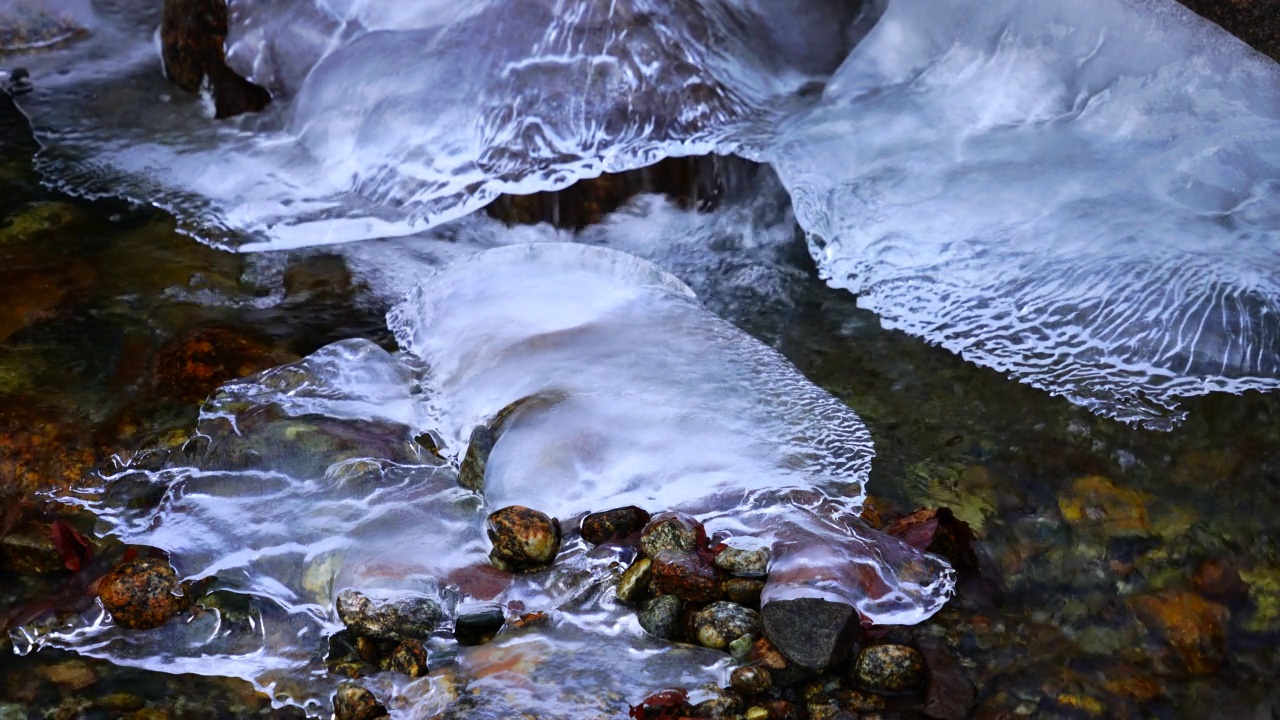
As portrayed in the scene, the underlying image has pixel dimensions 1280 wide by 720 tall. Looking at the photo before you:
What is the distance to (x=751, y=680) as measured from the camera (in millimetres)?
2168

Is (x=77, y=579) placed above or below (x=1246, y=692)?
below

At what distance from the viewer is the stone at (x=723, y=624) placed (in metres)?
2.30

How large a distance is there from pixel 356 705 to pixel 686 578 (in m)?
0.73

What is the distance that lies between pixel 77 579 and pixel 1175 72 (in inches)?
137

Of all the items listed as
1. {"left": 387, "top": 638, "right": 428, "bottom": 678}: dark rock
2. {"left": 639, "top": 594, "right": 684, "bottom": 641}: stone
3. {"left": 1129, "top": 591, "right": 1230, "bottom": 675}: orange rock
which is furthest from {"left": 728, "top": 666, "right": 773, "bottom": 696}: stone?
{"left": 1129, "top": 591, "right": 1230, "bottom": 675}: orange rock

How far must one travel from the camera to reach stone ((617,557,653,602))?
8.00ft

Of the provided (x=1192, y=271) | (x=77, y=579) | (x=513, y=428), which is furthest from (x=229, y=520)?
(x=1192, y=271)

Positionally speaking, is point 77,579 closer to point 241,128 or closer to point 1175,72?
point 241,128

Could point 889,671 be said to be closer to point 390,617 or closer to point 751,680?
point 751,680

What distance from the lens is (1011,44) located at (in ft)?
12.4

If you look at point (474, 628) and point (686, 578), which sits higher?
point (686, 578)

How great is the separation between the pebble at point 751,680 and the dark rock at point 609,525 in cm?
52

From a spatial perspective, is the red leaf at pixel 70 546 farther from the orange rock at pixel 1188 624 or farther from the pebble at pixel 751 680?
the orange rock at pixel 1188 624

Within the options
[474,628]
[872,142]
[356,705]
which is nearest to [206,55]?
[872,142]
